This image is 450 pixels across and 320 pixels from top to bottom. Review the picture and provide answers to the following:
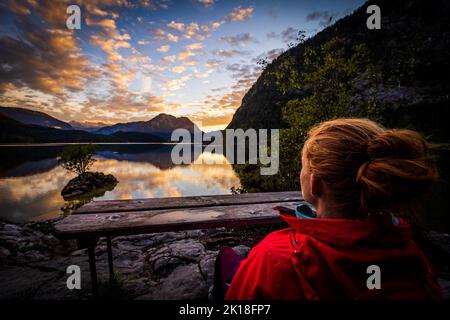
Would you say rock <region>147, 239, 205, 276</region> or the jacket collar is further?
rock <region>147, 239, 205, 276</region>

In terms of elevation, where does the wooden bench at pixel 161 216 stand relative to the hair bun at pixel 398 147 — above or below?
below

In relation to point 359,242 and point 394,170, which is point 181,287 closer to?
point 359,242

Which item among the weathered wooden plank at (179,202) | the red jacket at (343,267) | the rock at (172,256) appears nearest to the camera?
the red jacket at (343,267)

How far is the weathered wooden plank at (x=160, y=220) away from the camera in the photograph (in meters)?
2.13

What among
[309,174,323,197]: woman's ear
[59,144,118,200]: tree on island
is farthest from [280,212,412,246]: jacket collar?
[59,144,118,200]: tree on island

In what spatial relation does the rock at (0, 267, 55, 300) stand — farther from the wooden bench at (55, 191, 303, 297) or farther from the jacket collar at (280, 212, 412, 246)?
the jacket collar at (280, 212, 412, 246)

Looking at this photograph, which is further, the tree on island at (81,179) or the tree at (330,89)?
the tree on island at (81,179)

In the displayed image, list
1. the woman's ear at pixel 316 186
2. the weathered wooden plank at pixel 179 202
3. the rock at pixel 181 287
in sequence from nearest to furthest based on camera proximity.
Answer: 1. the woman's ear at pixel 316 186
2. the weathered wooden plank at pixel 179 202
3. the rock at pixel 181 287

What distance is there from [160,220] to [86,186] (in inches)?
709

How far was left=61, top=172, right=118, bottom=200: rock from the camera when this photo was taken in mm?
16047

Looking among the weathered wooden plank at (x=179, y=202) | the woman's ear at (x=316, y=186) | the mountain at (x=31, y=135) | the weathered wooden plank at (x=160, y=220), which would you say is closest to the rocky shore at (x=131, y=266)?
the weathered wooden plank at (x=160, y=220)

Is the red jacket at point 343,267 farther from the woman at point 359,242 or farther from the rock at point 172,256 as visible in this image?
the rock at point 172,256

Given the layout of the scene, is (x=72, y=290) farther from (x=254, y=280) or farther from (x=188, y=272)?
(x=254, y=280)
